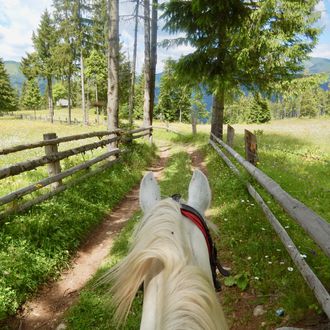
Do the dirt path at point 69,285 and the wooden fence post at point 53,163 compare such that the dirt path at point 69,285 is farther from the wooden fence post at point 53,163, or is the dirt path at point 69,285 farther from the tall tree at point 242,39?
the tall tree at point 242,39

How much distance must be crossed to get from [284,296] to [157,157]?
12476mm

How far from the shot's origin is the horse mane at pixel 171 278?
1.11 metres

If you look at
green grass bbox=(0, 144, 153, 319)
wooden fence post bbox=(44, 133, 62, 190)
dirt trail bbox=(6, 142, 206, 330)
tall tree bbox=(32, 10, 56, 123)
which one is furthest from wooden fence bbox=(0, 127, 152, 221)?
tall tree bbox=(32, 10, 56, 123)

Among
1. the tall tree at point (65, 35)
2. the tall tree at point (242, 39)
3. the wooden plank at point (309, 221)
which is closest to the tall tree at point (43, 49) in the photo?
the tall tree at point (65, 35)

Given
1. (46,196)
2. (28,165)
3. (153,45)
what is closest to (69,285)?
(46,196)

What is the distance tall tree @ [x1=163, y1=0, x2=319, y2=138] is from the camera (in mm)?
12023

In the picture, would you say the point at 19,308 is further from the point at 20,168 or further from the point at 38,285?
the point at 20,168

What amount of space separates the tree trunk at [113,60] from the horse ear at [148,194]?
9.14 meters

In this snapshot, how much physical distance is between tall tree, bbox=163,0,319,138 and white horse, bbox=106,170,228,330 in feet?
38.7

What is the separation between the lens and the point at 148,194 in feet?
7.45

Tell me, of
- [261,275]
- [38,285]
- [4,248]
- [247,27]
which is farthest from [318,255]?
[247,27]

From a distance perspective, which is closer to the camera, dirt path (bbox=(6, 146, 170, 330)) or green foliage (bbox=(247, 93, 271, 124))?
dirt path (bbox=(6, 146, 170, 330))

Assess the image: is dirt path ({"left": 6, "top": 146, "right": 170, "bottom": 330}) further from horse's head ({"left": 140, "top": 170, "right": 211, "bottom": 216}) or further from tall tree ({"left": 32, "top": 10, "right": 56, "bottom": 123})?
tall tree ({"left": 32, "top": 10, "right": 56, "bottom": 123})

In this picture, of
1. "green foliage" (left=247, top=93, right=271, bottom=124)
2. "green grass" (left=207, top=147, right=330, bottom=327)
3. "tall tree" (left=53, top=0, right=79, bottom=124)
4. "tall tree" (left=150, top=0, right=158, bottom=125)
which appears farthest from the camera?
"green foliage" (left=247, top=93, right=271, bottom=124)
